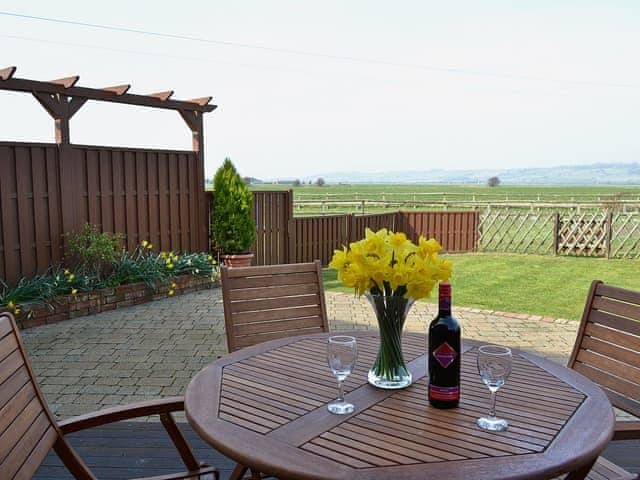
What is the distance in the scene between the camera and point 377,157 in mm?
46188

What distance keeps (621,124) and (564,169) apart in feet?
539

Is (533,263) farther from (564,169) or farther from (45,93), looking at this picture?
(564,169)

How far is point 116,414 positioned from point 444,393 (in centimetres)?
95

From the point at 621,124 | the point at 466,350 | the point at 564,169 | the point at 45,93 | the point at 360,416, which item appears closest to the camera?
the point at 360,416

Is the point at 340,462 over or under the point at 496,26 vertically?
under

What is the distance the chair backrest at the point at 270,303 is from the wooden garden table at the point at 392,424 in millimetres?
555

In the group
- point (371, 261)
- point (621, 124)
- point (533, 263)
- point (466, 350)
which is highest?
point (621, 124)

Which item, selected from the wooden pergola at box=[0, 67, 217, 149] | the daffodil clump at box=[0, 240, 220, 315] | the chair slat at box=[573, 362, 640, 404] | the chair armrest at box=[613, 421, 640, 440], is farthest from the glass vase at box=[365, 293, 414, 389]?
A: the wooden pergola at box=[0, 67, 217, 149]

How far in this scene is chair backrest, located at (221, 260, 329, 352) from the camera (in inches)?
94.4

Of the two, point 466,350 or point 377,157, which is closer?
point 466,350

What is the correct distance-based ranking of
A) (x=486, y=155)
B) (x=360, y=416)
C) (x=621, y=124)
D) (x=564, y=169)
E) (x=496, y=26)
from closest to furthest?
(x=360, y=416) < (x=496, y=26) < (x=621, y=124) < (x=486, y=155) < (x=564, y=169)

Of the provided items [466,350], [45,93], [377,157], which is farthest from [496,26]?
[377,157]

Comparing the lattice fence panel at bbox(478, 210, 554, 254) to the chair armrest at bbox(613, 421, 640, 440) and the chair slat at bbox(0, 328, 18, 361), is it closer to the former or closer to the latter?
Answer: the chair armrest at bbox(613, 421, 640, 440)

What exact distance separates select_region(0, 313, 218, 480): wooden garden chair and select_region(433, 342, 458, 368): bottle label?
2.63 ft
